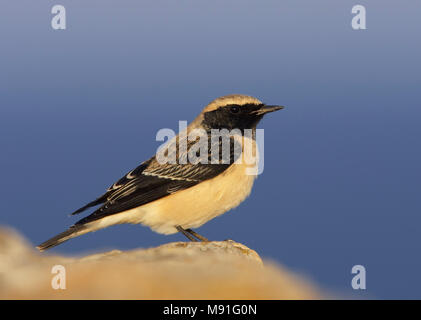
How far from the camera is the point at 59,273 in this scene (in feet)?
24.7

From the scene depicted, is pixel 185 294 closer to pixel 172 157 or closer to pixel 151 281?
pixel 151 281

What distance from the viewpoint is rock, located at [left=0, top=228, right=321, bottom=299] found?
700 centimetres

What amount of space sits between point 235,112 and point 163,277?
381 cm

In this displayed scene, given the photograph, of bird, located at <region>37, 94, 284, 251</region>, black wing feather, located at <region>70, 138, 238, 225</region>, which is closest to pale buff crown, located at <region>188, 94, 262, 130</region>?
bird, located at <region>37, 94, 284, 251</region>

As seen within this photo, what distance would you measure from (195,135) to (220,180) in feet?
3.68

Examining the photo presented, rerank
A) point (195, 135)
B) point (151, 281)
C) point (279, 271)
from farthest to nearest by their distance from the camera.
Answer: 1. point (195, 135)
2. point (279, 271)
3. point (151, 281)

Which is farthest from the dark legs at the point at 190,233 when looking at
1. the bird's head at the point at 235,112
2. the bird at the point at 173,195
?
the bird's head at the point at 235,112

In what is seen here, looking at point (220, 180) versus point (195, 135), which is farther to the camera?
point (195, 135)

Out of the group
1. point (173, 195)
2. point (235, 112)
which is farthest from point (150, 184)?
point (235, 112)

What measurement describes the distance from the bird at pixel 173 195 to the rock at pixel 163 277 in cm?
42

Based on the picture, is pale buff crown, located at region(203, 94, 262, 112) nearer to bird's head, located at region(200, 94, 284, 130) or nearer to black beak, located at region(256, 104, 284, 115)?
bird's head, located at region(200, 94, 284, 130)

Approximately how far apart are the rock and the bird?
420 millimetres
